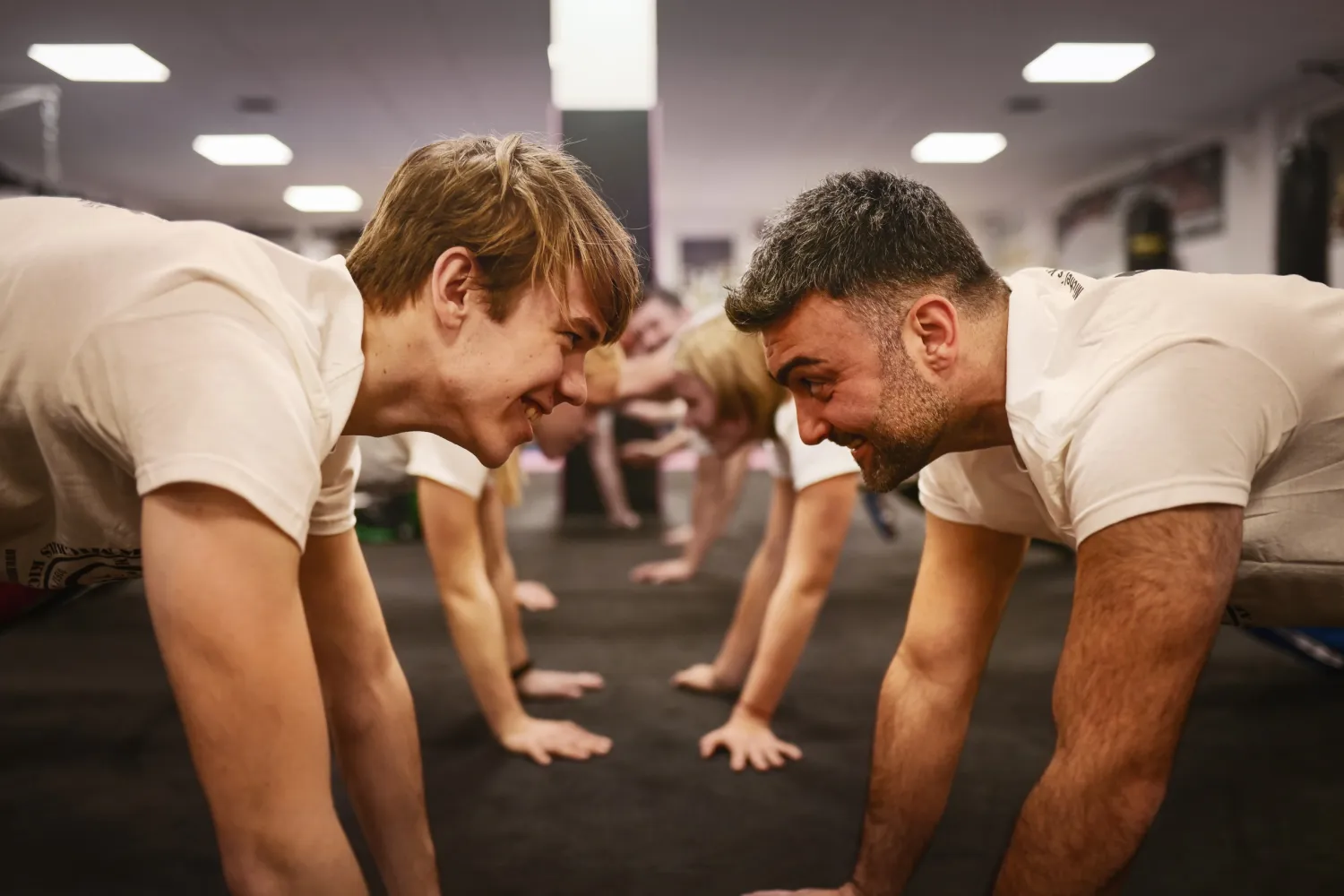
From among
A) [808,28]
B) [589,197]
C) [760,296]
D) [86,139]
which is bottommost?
[760,296]

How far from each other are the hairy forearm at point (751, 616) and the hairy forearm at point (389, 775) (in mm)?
1281

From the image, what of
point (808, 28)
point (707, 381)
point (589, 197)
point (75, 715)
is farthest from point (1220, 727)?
point (808, 28)

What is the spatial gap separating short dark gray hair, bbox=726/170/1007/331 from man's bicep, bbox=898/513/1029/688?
1.34 feet

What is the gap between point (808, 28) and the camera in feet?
13.9

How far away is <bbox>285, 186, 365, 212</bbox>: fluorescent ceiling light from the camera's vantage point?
7.01 metres

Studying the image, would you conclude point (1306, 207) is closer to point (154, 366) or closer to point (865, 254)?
point (865, 254)

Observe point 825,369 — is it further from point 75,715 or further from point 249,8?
point 249,8

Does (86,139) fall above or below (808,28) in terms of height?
below

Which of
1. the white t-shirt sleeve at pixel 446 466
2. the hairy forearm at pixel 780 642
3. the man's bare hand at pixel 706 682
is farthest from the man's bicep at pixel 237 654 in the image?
the man's bare hand at pixel 706 682

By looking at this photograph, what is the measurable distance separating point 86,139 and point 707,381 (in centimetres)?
474

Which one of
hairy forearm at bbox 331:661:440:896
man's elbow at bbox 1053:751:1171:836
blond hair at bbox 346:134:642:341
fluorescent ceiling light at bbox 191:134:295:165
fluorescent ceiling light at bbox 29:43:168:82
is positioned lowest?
hairy forearm at bbox 331:661:440:896

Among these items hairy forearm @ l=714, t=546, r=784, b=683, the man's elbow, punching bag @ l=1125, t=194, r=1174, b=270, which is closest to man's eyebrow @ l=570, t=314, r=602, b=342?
the man's elbow

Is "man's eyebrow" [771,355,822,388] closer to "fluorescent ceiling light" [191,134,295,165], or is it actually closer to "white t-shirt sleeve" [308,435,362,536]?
"white t-shirt sleeve" [308,435,362,536]

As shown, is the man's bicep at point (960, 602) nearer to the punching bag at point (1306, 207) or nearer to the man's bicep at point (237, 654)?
the man's bicep at point (237, 654)
